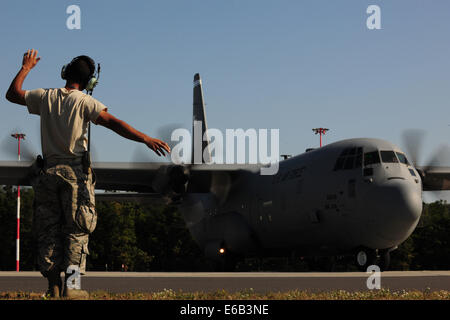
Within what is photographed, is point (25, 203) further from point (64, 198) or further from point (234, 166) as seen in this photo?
point (64, 198)

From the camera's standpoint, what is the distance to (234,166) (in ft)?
73.8

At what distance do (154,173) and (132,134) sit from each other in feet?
57.9

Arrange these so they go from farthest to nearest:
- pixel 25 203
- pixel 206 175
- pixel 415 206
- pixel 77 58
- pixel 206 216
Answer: pixel 25 203, pixel 206 216, pixel 206 175, pixel 415 206, pixel 77 58

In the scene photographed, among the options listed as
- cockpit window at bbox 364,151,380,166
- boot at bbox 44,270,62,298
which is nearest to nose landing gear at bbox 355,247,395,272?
cockpit window at bbox 364,151,380,166

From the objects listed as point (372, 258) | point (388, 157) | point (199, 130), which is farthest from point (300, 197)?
point (199, 130)

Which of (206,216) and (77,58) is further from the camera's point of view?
(206,216)

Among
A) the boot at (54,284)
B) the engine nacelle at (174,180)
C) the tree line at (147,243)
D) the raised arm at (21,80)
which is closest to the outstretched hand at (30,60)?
the raised arm at (21,80)

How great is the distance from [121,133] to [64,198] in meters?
0.68

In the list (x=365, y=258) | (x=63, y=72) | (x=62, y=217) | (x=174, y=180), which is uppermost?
(x=63, y=72)

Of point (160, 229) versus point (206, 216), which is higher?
point (206, 216)

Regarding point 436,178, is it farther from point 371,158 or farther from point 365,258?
point 365,258

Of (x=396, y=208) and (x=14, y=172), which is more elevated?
(x=14, y=172)

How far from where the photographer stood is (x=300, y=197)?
1783cm
